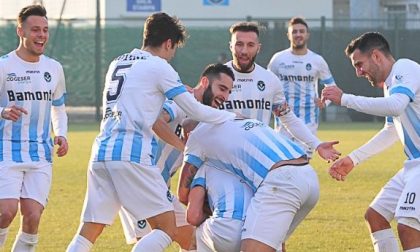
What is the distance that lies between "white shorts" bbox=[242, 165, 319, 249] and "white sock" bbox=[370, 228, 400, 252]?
1027mm

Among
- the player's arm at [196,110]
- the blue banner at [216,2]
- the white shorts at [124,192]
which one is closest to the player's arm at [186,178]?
the white shorts at [124,192]

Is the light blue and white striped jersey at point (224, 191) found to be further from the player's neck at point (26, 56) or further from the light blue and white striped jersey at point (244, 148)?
the player's neck at point (26, 56)

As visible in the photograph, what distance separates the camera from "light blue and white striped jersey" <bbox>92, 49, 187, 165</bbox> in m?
8.26

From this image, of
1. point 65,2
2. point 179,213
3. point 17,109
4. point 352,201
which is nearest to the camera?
point 17,109

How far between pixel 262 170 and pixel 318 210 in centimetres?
588

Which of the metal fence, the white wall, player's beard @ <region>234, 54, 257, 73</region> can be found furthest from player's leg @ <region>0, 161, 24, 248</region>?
the white wall

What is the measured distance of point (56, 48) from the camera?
3225 centimetres

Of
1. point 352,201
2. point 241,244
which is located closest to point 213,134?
point 241,244

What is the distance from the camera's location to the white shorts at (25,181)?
934cm

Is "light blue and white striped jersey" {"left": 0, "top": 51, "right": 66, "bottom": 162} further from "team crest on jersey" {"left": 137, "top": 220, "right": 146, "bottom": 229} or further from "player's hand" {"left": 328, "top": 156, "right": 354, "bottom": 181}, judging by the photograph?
"player's hand" {"left": 328, "top": 156, "right": 354, "bottom": 181}

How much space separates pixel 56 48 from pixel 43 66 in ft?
74.6

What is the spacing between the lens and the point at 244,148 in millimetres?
8266

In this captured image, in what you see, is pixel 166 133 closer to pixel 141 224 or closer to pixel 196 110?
pixel 196 110

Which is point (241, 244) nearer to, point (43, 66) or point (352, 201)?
point (43, 66)
